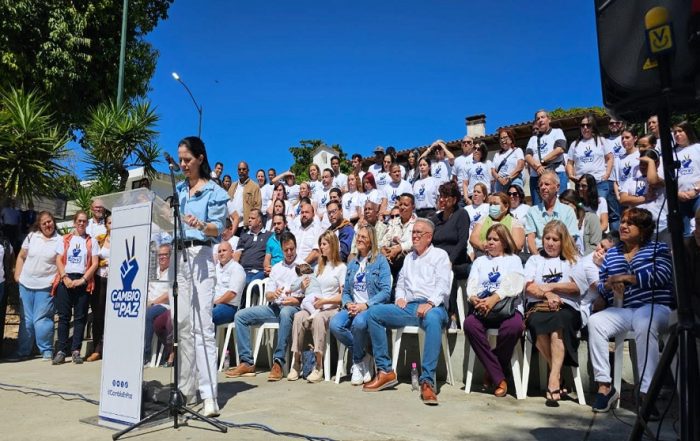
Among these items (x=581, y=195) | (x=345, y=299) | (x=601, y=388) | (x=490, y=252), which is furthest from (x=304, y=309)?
(x=581, y=195)

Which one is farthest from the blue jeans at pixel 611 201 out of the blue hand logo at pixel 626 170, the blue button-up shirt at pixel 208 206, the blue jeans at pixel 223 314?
the blue button-up shirt at pixel 208 206

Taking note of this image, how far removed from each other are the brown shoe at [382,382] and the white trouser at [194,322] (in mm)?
1672

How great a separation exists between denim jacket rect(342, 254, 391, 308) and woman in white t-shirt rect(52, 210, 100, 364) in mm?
3869

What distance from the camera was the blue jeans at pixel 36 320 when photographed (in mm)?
7918

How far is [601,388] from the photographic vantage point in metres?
4.65

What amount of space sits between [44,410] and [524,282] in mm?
4259

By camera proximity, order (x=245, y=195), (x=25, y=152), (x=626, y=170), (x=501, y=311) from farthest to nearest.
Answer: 1. (x=245, y=195)
2. (x=25, y=152)
3. (x=626, y=170)
4. (x=501, y=311)

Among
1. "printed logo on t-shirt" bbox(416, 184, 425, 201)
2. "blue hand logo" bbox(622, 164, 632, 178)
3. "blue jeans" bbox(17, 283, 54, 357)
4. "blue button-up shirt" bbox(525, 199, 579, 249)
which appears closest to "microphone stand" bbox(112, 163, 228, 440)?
"blue button-up shirt" bbox(525, 199, 579, 249)

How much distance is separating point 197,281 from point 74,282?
14.0ft

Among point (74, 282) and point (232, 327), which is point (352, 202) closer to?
point (232, 327)

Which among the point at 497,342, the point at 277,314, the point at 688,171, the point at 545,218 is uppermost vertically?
the point at 688,171

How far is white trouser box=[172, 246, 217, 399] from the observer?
4.39 meters

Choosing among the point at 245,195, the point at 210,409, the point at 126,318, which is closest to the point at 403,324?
the point at 210,409

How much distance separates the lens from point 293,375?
6.20 metres
